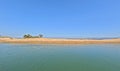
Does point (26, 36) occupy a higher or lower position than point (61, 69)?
higher

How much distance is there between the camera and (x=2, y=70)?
10008 millimetres

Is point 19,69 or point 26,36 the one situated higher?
point 26,36

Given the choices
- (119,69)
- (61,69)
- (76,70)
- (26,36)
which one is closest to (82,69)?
(76,70)

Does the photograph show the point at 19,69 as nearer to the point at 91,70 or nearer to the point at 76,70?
the point at 76,70

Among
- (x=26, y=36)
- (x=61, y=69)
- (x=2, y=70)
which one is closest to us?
(x=2, y=70)

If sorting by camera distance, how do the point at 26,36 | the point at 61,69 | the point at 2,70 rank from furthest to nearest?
the point at 26,36, the point at 61,69, the point at 2,70

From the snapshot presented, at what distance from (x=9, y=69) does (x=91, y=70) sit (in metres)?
6.11

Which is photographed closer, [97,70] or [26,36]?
[97,70]

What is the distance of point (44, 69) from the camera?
10.6 meters

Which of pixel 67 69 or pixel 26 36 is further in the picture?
pixel 26 36

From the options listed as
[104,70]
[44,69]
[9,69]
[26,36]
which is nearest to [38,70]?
[44,69]

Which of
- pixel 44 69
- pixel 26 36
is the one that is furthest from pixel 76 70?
pixel 26 36

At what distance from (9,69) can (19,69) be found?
2.35 feet

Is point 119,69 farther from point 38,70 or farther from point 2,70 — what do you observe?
point 2,70
